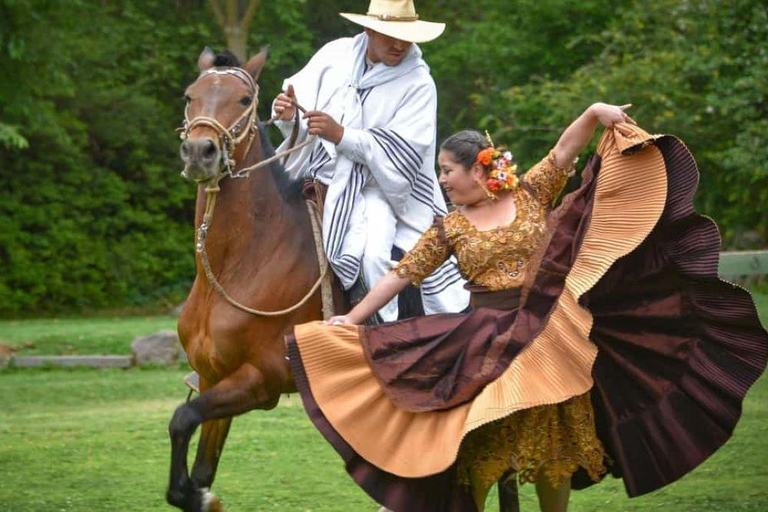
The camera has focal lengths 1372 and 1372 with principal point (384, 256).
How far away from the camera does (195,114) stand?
623 centimetres

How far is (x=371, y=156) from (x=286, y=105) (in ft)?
1.64

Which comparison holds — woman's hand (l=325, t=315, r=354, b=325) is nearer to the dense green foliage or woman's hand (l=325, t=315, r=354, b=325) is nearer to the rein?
the rein

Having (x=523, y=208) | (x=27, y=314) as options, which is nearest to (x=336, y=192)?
(x=523, y=208)

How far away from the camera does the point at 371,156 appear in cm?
658

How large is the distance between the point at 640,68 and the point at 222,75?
52.9 feet

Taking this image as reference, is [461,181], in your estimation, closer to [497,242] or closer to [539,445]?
[497,242]

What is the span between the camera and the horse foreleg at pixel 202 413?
6.13 metres

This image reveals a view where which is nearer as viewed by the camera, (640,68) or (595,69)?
(640,68)

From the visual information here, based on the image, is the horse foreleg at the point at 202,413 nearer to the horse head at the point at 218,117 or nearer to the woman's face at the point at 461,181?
the horse head at the point at 218,117

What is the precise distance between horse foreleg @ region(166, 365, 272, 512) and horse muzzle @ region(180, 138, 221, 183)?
939 mm

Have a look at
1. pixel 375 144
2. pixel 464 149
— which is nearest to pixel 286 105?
pixel 375 144

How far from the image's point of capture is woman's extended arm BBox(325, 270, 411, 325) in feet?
18.5

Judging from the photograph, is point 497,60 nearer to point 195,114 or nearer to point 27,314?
point 27,314

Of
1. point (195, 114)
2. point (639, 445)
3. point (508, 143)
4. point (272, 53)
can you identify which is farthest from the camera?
point (272, 53)
